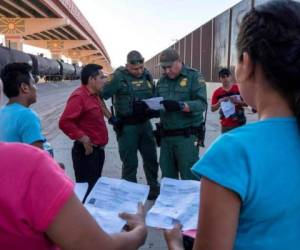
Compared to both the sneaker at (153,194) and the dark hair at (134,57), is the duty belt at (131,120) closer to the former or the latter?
the dark hair at (134,57)

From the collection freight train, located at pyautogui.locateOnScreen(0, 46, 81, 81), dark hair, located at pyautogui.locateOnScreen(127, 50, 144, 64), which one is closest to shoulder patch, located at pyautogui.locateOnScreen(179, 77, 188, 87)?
dark hair, located at pyautogui.locateOnScreen(127, 50, 144, 64)

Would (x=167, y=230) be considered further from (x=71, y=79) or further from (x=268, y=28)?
(x=71, y=79)

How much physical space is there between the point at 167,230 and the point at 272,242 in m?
0.55

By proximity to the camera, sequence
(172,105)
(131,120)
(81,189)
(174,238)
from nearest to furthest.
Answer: (174,238)
(81,189)
(172,105)
(131,120)

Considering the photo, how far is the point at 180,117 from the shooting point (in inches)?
208

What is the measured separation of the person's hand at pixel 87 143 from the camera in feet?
16.1

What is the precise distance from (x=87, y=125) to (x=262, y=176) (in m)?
3.99

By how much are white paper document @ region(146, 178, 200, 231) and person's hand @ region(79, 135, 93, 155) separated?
2.98 m

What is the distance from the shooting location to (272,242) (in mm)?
1264

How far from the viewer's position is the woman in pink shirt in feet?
3.95

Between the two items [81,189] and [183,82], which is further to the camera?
[183,82]

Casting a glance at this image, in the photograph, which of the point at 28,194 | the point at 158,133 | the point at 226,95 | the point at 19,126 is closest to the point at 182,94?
the point at 158,133

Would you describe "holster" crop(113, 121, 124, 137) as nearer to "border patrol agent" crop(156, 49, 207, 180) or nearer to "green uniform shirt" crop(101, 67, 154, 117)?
"green uniform shirt" crop(101, 67, 154, 117)

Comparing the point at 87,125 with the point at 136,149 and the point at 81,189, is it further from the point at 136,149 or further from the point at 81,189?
the point at 81,189
